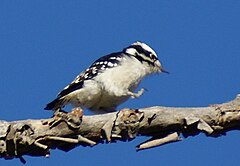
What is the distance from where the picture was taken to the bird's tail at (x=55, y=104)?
5943 mm

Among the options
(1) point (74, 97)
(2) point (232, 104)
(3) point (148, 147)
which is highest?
(1) point (74, 97)

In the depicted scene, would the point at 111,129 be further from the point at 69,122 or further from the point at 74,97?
the point at 74,97

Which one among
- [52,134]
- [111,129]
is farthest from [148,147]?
[52,134]

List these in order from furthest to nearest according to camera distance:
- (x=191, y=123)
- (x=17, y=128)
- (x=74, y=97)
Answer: (x=74, y=97) < (x=191, y=123) < (x=17, y=128)

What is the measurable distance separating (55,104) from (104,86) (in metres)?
0.45

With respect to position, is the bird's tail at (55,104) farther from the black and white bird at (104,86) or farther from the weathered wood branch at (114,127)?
the weathered wood branch at (114,127)

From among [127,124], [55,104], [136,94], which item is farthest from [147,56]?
[127,124]

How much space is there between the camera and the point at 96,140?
3.78 metres

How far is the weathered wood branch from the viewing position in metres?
3.61

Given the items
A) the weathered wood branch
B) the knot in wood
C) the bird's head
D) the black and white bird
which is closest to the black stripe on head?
the bird's head

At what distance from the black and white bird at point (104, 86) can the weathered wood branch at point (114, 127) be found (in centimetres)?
210

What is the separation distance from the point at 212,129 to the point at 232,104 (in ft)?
0.74

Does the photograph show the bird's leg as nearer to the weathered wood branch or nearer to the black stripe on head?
the black stripe on head

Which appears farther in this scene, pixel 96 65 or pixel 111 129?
pixel 96 65
